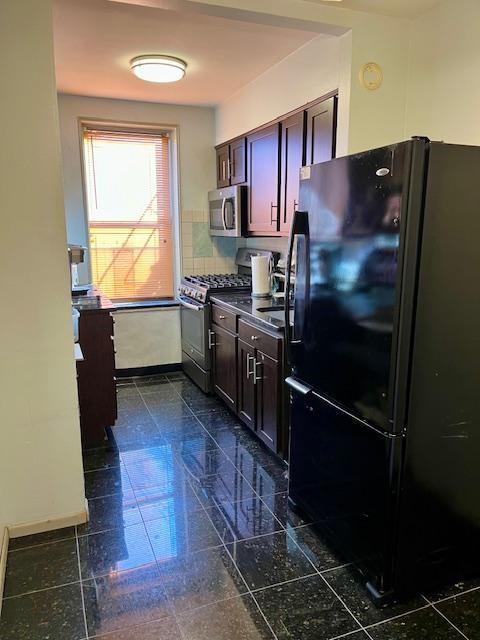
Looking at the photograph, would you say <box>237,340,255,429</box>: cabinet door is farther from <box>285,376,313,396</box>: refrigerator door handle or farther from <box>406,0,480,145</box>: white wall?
<box>406,0,480,145</box>: white wall

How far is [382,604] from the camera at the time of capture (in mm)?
1821

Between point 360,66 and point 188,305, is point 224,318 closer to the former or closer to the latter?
point 188,305

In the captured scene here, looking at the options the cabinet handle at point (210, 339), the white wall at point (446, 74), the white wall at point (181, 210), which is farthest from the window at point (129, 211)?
the white wall at point (446, 74)

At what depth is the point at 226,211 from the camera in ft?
13.5

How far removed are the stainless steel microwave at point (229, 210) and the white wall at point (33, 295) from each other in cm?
205

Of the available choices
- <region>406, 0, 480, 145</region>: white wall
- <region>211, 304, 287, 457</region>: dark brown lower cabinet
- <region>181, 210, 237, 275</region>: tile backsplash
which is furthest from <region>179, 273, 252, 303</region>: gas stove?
<region>406, 0, 480, 145</region>: white wall

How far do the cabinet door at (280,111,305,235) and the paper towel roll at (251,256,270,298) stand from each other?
493 mm

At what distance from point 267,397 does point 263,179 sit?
165 cm

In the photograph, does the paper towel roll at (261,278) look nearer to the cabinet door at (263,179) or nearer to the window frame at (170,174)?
the cabinet door at (263,179)

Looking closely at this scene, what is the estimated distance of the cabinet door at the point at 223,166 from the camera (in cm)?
432

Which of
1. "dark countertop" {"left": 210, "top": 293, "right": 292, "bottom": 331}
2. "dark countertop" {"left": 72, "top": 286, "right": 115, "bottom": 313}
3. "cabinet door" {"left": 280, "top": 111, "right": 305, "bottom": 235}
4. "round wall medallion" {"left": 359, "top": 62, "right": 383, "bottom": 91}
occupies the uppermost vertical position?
"round wall medallion" {"left": 359, "top": 62, "right": 383, "bottom": 91}

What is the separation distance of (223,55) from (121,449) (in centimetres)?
267

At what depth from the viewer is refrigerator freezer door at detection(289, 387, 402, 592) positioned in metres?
1.79

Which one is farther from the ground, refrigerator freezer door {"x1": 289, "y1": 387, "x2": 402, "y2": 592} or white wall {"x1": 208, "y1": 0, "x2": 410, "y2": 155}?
white wall {"x1": 208, "y1": 0, "x2": 410, "y2": 155}
